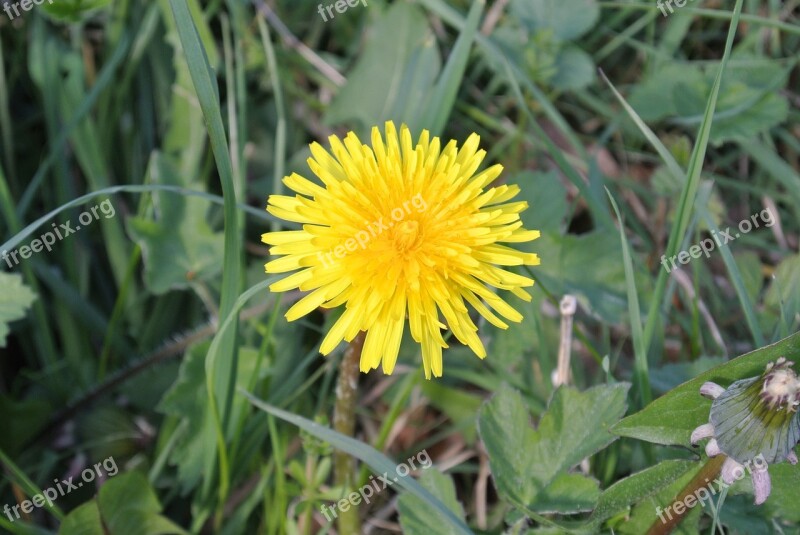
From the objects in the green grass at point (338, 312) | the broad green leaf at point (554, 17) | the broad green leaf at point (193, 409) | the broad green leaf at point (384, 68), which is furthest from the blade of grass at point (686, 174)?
the broad green leaf at point (193, 409)

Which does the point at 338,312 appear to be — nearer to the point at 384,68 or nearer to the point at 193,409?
the point at 193,409

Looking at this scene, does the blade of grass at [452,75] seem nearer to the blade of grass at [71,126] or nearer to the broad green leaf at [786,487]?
the blade of grass at [71,126]

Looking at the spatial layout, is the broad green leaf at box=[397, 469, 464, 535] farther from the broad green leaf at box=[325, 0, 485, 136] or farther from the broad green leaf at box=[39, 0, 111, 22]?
the broad green leaf at box=[39, 0, 111, 22]

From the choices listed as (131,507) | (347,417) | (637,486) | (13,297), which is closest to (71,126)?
(13,297)

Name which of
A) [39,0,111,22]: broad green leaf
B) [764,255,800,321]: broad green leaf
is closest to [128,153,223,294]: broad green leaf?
[39,0,111,22]: broad green leaf

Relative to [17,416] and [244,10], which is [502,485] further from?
[244,10]

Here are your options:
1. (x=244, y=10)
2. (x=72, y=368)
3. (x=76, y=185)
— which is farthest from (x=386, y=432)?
(x=244, y=10)
